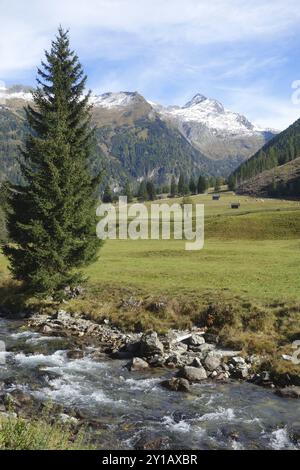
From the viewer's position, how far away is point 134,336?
Result: 31500mm

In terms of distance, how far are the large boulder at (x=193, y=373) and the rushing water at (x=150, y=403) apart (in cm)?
76

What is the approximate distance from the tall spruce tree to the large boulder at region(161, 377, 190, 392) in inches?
613

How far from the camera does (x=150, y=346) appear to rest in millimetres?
27969

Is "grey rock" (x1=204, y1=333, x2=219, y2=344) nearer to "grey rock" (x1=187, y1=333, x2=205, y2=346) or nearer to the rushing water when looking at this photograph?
"grey rock" (x1=187, y1=333, x2=205, y2=346)

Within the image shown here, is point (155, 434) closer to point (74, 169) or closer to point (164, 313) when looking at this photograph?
Answer: point (164, 313)

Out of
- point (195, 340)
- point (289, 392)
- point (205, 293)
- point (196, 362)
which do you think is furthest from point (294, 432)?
point (205, 293)

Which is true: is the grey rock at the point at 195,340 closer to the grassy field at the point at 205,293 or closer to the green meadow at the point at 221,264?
the grassy field at the point at 205,293

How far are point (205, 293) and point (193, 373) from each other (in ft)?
41.8

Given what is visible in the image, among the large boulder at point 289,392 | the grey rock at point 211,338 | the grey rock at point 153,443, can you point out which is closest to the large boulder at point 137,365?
the grey rock at point 211,338

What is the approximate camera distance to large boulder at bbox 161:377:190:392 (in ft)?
76.3

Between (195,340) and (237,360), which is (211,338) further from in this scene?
(237,360)

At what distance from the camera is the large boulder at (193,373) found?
80.4 ft

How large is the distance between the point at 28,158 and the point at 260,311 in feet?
72.6

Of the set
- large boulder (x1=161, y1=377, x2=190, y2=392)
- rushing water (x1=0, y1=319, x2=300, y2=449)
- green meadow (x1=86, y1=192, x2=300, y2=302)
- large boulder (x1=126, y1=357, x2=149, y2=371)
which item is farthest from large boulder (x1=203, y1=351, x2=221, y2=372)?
green meadow (x1=86, y1=192, x2=300, y2=302)
